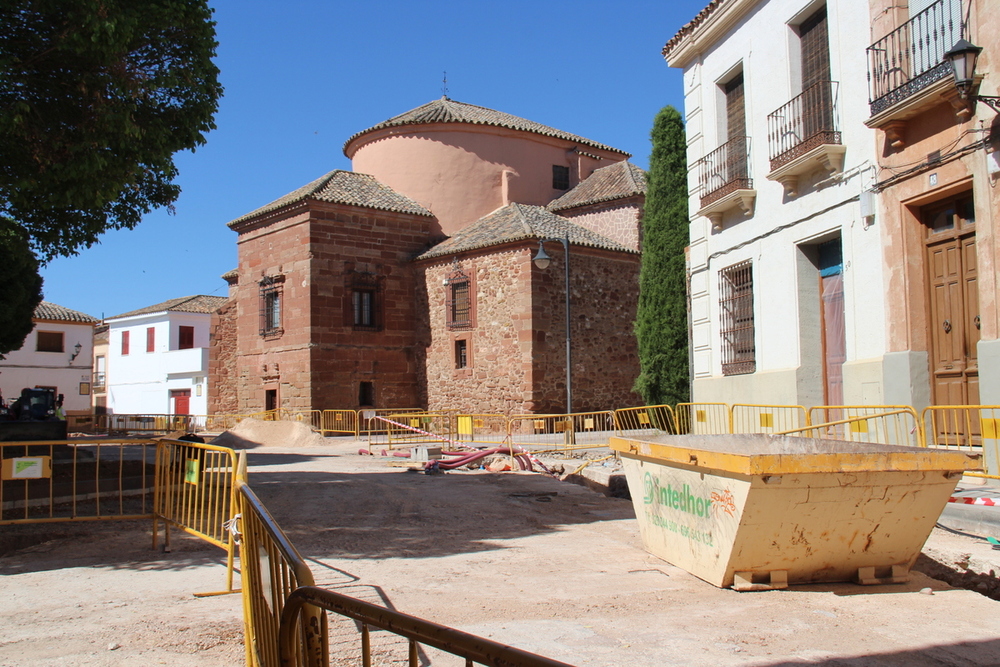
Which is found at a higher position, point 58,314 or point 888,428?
point 58,314

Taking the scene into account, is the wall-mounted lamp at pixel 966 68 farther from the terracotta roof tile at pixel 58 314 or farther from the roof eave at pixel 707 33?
the terracotta roof tile at pixel 58 314

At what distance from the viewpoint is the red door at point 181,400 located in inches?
1587

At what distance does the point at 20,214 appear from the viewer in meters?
9.65

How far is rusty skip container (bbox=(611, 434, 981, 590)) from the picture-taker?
5031 mm

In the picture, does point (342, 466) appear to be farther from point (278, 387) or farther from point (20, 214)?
point (278, 387)

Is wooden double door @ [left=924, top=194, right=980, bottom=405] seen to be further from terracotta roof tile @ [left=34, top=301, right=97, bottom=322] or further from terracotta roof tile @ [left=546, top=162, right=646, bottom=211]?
terracotta roof tile @ [left=34, top=301, right=97, bottom=322]

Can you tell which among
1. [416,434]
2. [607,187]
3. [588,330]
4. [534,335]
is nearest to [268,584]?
[416,434]

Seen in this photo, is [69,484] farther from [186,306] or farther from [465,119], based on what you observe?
[186,306]

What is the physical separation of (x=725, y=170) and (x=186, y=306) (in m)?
38.1

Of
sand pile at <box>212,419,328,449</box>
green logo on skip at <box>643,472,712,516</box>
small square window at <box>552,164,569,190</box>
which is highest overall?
small square window at <box>552,164,569,190</box>

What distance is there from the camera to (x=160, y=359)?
42000 millimetres

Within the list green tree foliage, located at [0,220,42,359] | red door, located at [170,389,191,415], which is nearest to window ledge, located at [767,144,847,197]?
green tree foliage, located at [0,220,42,359]

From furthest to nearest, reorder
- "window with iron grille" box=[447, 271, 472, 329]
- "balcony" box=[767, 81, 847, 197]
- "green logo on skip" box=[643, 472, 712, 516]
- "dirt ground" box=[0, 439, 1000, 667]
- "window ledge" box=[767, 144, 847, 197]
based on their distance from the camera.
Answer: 1. "window with iron grille" box=[447, 271, 472, 329]
2. "balcony" box=[767, 81, 847, 197]
3. "window ledge" box=[767, 144, 847, 197]
4. "green logo on skip" box=[643, 472, 712, 516]
5. "dirt ground" box=[0, 439, 1000, 667]

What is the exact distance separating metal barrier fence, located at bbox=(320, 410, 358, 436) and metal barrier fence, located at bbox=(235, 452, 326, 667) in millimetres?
19749
